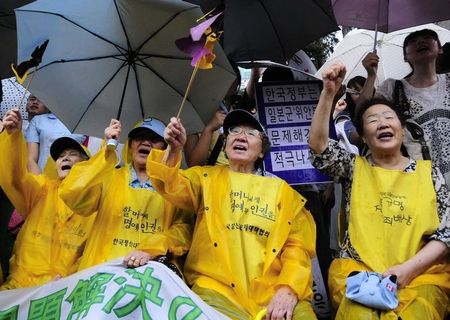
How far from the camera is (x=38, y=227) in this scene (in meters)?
4.28

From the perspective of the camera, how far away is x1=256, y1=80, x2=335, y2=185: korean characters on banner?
4.75 m

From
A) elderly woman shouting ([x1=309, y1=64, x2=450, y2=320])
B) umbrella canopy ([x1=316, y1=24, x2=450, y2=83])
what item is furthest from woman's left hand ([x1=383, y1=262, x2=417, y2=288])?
umbrella canopy ([x1=316, y1=24, x2=450, y2=83])

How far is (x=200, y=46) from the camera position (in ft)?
12.0

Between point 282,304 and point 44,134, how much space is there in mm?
2868

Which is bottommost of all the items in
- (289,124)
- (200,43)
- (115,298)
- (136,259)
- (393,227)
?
(115,298)

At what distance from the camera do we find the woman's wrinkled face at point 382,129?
13.4ft

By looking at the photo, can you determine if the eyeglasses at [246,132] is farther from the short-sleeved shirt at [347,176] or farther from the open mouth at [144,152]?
the open mouth at [144,152]

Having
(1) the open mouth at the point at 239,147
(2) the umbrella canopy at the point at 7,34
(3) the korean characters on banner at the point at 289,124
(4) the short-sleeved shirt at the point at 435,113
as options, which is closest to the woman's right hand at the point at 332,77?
(1) the open mouth at the point at 239,147

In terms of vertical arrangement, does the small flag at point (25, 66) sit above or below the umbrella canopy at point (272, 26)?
below

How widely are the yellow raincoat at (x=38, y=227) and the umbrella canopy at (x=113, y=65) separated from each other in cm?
58

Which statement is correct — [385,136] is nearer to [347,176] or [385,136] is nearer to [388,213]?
[347,176]

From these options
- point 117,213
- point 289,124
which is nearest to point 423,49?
point 289,124

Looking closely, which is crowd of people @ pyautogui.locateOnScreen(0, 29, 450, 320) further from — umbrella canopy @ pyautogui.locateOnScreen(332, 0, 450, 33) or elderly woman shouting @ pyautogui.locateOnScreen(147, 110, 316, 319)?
umbrella canopy @ pyautogui.locateOnScreen(332, 0, 450, 33)

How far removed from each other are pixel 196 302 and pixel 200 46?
1565 millimetres
